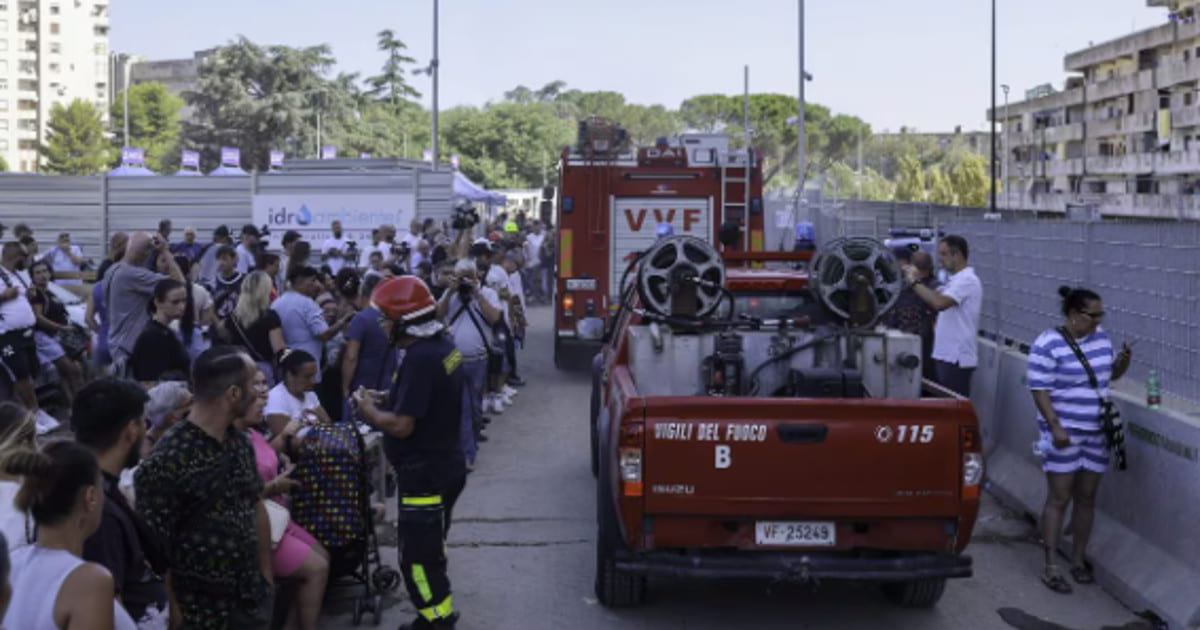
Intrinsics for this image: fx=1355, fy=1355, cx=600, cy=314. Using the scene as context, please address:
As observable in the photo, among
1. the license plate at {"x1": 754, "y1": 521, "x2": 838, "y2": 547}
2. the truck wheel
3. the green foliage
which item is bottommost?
the truck wheel

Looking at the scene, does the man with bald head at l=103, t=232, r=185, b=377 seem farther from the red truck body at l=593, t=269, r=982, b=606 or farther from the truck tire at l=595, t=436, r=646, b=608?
the red truck body at l=593, t=269, r=982, b=606

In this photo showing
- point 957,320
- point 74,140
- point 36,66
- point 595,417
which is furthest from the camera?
point 36,66

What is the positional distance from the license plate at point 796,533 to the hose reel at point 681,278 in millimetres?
1657

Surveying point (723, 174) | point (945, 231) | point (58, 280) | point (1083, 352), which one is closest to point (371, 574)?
point (1083, 352)

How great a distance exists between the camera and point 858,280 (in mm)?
8055

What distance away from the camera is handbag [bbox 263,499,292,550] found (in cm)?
630

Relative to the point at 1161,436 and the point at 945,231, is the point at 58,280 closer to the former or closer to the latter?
the point at 945,231

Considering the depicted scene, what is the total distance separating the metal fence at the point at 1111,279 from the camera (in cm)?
809

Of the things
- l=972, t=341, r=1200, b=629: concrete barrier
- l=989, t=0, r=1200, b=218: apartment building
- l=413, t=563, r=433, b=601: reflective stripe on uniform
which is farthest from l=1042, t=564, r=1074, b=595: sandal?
l=989, t=0, r=1200, b=218: apartment building

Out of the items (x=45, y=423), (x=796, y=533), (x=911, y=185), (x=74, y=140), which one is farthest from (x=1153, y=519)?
(x=74, y=140)

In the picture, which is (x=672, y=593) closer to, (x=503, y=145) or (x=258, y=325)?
(x=258, y=325)

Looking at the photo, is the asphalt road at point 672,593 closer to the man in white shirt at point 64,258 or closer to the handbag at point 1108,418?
the handbag at point 1108,418

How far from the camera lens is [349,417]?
32.9 feet

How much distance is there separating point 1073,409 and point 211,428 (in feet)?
16.7
